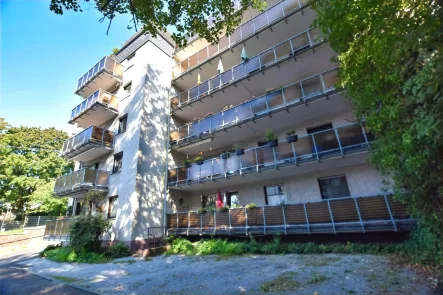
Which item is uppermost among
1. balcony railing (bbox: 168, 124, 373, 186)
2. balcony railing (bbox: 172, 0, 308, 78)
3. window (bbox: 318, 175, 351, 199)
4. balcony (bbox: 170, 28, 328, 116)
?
balcony railing (bbox: 172, 0, 308, 78)

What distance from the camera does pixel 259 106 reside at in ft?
41.9

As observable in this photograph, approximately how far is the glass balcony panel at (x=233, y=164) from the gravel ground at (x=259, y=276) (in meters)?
4.66

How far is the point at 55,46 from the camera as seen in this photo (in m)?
7.87

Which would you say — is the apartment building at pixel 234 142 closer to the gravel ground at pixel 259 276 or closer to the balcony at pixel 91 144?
the balcony at pixel 91 144

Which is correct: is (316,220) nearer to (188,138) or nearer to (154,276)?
(154,276)

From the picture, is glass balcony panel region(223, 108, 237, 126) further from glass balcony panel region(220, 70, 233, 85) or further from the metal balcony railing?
the metal balcony railing

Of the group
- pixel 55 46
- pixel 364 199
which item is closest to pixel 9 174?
pixel 55 46

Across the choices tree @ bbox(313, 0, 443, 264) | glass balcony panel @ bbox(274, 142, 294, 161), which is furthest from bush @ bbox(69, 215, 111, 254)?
tree @ bbox(313, 0, 443, 264)

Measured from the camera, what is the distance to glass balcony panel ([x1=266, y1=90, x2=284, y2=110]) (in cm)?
1207

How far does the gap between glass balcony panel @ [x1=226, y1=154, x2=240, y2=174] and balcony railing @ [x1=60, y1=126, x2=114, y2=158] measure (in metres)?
9.74

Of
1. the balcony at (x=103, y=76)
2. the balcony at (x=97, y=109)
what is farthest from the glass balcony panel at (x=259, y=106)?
the balcony at (x=103, y=76)

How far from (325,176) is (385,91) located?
21.9 ft

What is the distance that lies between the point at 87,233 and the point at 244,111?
11.8 metres

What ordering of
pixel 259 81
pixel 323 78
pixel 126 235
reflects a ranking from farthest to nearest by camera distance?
pixel 259 81 < pixel 126 235 < pixel 323 78
